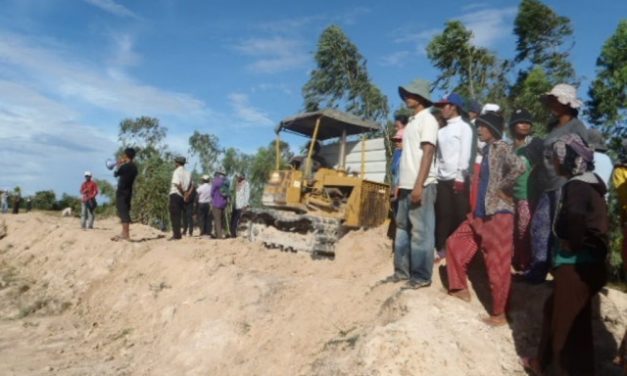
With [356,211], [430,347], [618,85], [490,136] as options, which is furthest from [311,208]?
[618,85]

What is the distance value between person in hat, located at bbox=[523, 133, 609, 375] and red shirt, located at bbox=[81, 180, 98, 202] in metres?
12.0

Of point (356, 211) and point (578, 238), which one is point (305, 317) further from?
point (356, 211)

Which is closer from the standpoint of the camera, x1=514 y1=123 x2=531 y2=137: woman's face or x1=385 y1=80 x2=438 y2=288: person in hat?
x1=385 y1=80 x2=438 y2=288: person in hat

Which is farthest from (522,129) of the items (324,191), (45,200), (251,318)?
(45,200)

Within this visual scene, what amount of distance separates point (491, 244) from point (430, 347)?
42.5 inches

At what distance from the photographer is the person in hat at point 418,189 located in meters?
4.75

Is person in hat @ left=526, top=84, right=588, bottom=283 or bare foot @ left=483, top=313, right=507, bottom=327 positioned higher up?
person in hat @ left=526, top=84, right=588, bottom=283

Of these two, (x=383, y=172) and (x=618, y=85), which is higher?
(x=618, y=85)

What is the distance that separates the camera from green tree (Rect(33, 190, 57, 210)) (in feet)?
112

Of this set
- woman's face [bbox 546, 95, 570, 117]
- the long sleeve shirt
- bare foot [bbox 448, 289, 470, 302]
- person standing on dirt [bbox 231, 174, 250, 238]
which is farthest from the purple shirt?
woman's face [bbox 546, 95, 570, 117]

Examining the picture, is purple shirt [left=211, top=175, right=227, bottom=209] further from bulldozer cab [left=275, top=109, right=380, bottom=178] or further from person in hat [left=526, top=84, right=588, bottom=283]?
person in hat [left=526, top=84, right=588, bottom=283]

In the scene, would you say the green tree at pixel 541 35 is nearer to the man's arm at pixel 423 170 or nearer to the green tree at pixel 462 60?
the green tree at pixel 462 60

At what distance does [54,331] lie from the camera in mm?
7309

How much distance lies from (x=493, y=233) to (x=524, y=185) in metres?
0.63
